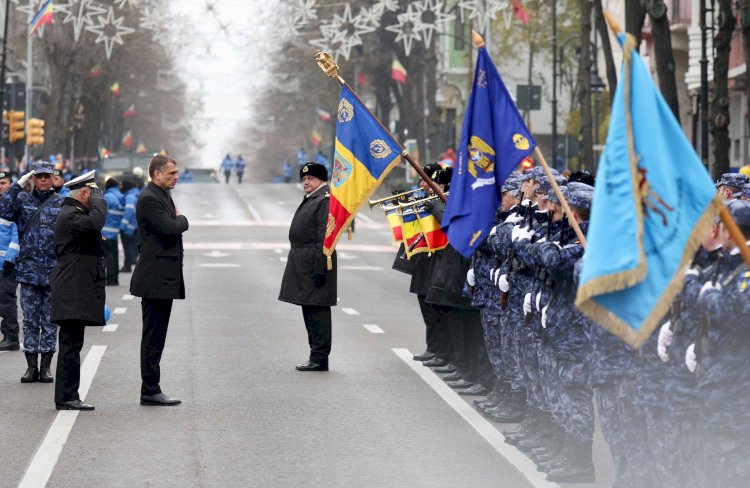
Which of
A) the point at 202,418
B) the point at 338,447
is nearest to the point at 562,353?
the point at 338,447

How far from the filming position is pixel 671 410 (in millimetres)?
8078

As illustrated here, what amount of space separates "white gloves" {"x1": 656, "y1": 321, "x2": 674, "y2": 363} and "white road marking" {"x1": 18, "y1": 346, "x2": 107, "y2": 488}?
369 centimetres

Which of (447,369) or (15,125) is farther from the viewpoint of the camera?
(15,125)

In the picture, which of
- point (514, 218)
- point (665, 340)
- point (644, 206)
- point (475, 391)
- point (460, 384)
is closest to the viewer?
point (644, 206)

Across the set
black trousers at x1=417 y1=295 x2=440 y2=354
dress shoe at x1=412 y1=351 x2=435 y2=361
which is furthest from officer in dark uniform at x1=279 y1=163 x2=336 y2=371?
dress shoe at x1=412 y1=351 x2=435 y2=361

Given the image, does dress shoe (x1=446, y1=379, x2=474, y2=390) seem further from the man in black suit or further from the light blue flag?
the light blue flag

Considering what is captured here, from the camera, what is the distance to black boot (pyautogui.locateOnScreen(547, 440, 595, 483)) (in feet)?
32.7

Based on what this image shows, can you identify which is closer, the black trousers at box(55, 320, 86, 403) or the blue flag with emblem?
the blue flag with emblem

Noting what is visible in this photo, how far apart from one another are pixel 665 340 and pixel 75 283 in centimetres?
605

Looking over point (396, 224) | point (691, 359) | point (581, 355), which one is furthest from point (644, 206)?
point (396, 224)

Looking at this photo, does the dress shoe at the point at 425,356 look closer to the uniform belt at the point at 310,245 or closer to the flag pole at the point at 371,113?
the uniform belt at the point at 310,245

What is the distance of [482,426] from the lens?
12.2 m

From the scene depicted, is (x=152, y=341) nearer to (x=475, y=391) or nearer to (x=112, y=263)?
(x=475, y=391)

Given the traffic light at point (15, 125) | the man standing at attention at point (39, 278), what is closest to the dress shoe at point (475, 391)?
the man standing at attention at point (39, 278)
